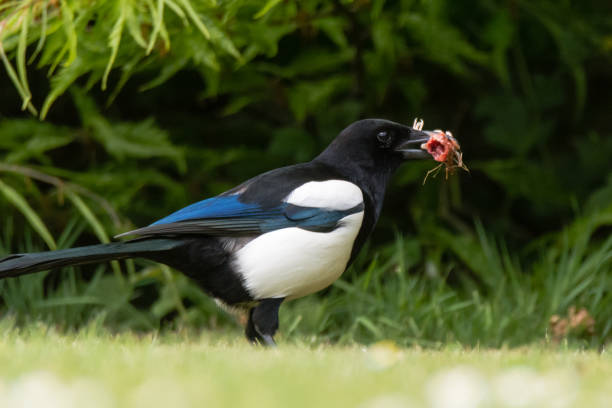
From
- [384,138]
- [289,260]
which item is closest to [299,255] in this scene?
[289,260]

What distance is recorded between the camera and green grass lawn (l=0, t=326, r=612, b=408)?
5.51ft

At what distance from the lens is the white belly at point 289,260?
3147mm

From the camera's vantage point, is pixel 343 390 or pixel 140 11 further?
pixel 140 11

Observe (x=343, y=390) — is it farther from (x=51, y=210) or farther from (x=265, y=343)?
(x=51, y=210)

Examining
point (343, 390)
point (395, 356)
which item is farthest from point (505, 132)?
point (343, 390)

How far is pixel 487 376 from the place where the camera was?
7.09 feet

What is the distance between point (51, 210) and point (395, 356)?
8.26 feet

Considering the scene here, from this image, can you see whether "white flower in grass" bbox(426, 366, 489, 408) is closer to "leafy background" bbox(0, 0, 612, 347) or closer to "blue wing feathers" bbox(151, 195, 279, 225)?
"blue wing feathers" bbox(151, 195, 279, 225)

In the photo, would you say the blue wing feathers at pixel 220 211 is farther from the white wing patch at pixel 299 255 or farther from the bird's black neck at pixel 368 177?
the bird's black neck at pixel 368 177

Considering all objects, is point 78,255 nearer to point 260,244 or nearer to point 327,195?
point 260,244

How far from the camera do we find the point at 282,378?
200cm

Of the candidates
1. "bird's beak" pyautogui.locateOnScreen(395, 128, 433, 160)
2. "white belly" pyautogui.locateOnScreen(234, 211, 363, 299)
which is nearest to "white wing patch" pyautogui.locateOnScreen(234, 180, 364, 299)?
"white belly" pyautogui.locateOnScreen(234, 211, 363, 299)

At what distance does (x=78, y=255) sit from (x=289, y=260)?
27.7 inches

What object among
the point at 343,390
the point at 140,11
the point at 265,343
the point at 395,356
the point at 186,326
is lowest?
the point at 186,326
